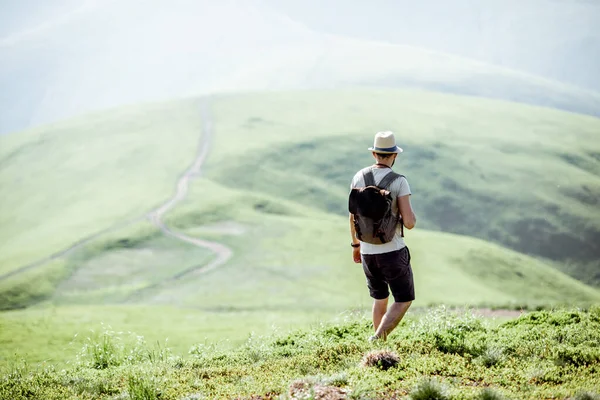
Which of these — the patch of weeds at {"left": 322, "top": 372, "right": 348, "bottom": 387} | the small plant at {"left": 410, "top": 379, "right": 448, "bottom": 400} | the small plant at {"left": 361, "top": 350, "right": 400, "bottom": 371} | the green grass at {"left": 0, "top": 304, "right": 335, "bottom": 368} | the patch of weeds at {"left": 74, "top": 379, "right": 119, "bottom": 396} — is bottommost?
the green grass at {"left": 0, "top": 304, "right": 335, "bottom": 368}

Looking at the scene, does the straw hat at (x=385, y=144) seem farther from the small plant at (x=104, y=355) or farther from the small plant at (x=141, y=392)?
the small plant at (x=104, y=355)

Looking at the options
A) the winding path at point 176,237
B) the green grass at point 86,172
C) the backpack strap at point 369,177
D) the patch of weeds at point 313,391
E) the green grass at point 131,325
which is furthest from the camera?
the green grass at point 86,172

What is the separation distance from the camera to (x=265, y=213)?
120000mm

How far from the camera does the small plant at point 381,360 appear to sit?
905 cm

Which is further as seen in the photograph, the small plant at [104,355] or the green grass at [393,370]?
the small plant at [104,355]

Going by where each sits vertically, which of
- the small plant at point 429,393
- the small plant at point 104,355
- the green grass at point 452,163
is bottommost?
the green grass at point 452,163

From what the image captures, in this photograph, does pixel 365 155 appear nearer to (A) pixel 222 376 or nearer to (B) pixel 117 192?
(B) pixel 117 192

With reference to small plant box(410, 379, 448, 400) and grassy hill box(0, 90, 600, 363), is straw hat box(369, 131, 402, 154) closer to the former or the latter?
small plant box(410, 379, 448, 400)

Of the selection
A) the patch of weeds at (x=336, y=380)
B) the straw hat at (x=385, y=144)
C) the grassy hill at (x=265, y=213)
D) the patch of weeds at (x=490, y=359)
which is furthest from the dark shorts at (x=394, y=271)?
the grassy hill at (x=265, y=213)

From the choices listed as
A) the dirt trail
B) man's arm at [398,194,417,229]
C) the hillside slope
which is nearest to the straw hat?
man's arm at [398,194,417,229]

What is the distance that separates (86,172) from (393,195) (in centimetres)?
14667

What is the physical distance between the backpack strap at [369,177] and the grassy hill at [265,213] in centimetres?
3111

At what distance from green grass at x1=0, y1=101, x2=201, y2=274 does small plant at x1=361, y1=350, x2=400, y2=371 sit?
90418mm

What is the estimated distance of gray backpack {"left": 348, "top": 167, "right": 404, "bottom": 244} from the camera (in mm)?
9523
